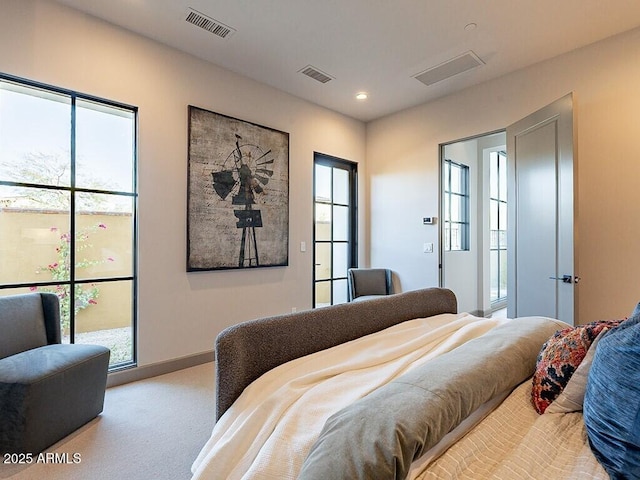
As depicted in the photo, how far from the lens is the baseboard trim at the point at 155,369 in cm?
278

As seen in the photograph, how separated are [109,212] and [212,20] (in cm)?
181

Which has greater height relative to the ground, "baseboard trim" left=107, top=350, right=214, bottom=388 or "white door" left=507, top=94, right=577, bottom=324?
"white door" left=507, top=94, right=577, bottom=324

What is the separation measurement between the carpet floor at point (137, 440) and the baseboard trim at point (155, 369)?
0.06m

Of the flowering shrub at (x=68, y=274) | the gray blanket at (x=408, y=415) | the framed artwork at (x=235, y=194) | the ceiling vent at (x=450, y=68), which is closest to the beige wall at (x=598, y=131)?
the ceiling vent at (x=450, y=68)

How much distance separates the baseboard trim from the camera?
2775 millimetres

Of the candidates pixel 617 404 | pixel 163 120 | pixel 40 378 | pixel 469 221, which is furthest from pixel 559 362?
pixel 469 221

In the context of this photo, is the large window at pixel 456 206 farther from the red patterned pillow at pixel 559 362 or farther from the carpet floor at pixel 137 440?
the carpet floor at pixel 137 440

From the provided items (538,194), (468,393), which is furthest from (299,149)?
(468,393)

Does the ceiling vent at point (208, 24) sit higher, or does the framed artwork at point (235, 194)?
the ceiling vent at point (208, 24)

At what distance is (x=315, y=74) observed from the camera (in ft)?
11.7

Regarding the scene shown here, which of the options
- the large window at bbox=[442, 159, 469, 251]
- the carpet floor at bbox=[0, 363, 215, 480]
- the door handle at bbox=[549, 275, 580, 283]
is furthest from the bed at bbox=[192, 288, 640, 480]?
the large window at bbox=[442, 159, 469, 251]

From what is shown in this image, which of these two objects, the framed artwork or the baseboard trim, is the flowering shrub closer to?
the baseboard trim

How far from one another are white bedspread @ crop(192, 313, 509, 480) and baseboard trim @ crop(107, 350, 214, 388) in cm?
196

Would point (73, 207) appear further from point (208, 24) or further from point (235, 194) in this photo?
point (208, 24)
